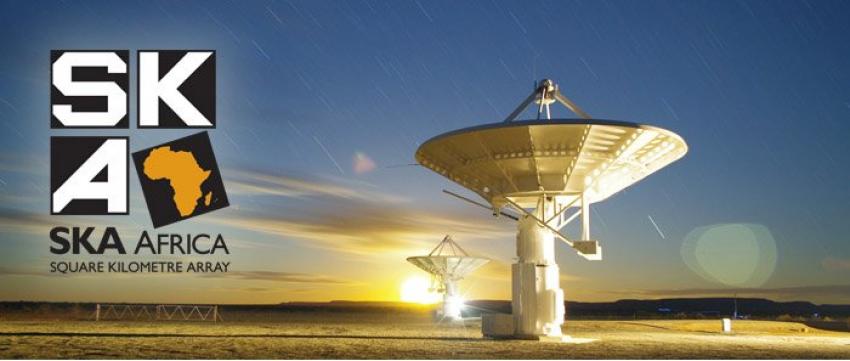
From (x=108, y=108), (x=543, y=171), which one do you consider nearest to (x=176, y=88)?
(x=108, y=108)

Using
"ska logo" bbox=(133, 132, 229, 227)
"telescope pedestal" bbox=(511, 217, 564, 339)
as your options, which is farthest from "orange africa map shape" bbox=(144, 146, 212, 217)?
"telescope pedestal" bbox=(511, 217, 564, 339)

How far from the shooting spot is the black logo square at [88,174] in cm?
2992

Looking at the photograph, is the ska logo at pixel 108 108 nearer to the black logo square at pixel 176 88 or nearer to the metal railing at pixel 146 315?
the black logo square at pixel 176 88

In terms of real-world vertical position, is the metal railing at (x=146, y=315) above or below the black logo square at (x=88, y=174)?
below

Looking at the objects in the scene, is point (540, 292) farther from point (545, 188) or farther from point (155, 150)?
point (155, 150)

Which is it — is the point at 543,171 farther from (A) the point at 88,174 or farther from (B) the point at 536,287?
(A) the point at 88,174

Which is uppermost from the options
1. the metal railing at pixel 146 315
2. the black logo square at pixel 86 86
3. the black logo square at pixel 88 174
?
the black logo square at pixel 86 86

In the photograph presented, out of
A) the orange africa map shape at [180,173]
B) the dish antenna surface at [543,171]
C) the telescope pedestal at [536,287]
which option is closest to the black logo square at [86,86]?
the orange africa map shape at [180,173]

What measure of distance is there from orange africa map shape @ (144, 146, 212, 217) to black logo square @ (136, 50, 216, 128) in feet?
12.0

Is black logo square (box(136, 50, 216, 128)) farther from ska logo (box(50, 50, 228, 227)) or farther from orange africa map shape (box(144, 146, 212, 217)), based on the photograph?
orange africa map shape (box(144, 146, 212, 217))

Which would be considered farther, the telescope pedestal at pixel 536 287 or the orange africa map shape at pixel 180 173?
the telescope pedestal at pixel 536 287

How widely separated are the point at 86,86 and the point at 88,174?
3.35 metres

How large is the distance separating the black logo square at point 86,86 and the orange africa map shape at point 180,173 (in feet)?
14.6

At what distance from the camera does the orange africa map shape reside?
33625 millimetres
